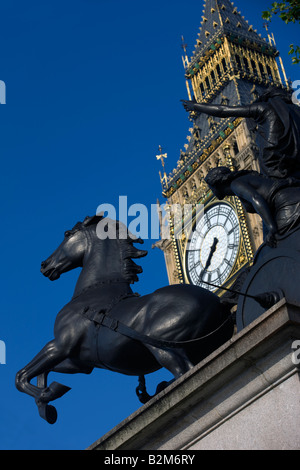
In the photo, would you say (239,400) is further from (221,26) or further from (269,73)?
(221,26)

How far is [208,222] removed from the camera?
44625 mm

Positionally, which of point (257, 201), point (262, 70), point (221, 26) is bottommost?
point (257, 201)

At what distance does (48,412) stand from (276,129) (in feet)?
13.1

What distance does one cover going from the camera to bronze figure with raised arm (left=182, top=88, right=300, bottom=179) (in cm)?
872

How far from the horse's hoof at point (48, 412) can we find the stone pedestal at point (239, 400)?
8.42 ft

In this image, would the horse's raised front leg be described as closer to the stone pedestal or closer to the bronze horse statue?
the bronze horse statue

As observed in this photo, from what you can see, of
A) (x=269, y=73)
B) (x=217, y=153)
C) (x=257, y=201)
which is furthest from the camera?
(x=269, y=73)

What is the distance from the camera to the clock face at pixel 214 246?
4228 cm

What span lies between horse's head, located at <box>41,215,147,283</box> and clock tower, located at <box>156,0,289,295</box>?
28811 mm

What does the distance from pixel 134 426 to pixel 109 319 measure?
2024mm

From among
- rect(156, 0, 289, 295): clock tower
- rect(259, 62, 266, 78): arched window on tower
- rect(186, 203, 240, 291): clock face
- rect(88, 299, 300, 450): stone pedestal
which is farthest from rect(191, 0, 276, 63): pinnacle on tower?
rect(88, 299, 300, 450): stone pedestal

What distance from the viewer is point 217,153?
48250mm

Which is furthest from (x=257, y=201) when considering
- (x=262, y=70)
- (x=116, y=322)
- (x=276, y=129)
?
(x=262, y=70)

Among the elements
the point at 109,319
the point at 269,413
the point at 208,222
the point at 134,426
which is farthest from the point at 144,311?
the point at 208,222
